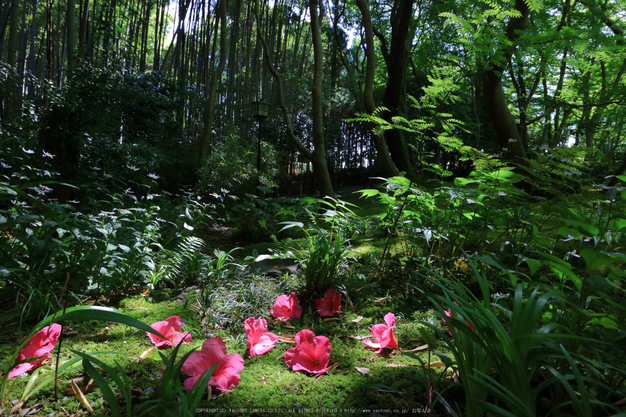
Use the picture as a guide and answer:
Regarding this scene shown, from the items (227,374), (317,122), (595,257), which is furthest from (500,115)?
(227,374)


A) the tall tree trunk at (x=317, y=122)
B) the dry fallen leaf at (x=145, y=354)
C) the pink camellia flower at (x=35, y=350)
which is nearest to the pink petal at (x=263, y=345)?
the dry fallen leaf at (x=145, y=354)

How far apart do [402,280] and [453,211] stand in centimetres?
48

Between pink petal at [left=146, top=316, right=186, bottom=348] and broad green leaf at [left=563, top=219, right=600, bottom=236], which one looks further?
pink petal at [left=146, top=316, right=186, bottom=348]

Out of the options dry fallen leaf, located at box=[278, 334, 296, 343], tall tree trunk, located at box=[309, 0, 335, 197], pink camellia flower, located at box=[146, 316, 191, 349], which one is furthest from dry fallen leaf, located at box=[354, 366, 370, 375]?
tall tree trunk, located at box=[309, 0, 335, 197]

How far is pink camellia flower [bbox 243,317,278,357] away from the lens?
105 centimetres

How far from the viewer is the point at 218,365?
83 cm

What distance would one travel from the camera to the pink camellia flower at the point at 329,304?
4.63 ft

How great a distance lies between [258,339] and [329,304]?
0.44 m

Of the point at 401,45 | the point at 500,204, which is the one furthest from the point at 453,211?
the point at 401,45

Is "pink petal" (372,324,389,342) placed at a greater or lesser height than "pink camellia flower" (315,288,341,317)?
greater

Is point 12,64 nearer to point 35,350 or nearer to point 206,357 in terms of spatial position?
point 35,350

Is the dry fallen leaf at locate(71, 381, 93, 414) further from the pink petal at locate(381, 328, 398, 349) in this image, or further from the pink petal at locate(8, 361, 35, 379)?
the pink petal at locate(381, 328, 398, 349)

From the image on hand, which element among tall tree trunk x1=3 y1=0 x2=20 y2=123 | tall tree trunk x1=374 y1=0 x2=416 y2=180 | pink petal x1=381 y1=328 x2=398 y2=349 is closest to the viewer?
pink petal x1=381 y1=328 x2=398 y2=349

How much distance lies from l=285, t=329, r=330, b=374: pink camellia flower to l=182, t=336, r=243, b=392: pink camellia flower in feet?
0.65
